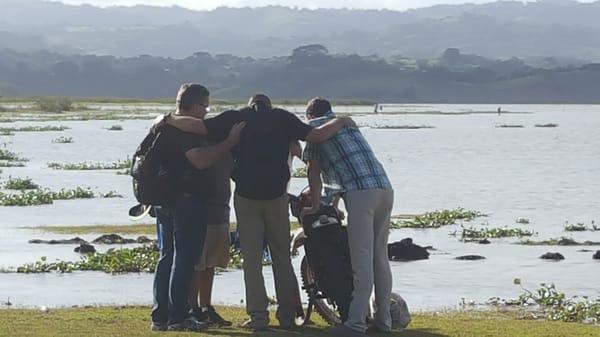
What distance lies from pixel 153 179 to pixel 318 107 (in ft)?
5.36

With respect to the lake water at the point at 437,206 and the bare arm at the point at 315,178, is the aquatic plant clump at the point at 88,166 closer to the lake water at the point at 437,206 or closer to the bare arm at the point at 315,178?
the lake water at the point at 437,206

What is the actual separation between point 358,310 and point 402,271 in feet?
32.9

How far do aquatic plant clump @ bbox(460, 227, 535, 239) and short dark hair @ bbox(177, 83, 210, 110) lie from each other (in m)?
16.2

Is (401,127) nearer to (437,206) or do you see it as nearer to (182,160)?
(437,206)

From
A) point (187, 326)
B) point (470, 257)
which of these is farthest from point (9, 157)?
point (187, 326)

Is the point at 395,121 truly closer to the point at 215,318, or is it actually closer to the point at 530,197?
the point at 530,197

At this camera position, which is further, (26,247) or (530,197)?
(530,197)

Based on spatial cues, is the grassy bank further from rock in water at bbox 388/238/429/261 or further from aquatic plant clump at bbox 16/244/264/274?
rock in water at bbox 388/238/429/261

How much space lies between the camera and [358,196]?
37.9 feet

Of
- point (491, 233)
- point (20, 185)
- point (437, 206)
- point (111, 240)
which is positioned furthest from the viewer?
point (20, 185)

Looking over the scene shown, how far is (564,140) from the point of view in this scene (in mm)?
81812

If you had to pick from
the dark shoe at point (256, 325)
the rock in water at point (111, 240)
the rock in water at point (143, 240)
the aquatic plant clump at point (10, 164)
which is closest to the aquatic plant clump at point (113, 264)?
the rock in water at point (143, 240)

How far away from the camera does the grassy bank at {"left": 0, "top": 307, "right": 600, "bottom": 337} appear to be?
12.0 m

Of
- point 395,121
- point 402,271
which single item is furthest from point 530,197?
point 395,121
